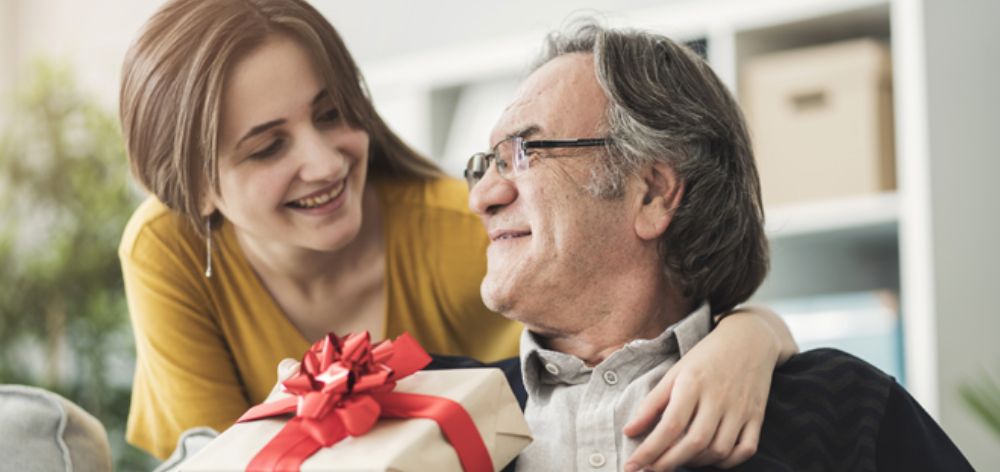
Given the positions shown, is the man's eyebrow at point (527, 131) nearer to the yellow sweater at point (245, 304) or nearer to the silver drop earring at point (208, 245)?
the yellow sweater at point (245, 304)

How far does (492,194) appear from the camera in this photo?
63.1 inches

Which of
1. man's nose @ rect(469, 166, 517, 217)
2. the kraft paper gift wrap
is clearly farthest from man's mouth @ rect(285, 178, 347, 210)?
the kraft paper gift wrap

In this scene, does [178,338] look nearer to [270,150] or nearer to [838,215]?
[270,150]

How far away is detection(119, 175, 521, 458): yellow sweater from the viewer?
188 cm

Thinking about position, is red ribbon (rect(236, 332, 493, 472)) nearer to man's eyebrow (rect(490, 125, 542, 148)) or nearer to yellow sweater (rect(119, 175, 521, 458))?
man's eyebrow (rect(490, 125, 542, 148))

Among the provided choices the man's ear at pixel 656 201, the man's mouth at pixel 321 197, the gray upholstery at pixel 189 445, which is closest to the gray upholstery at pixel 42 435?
the gray upholstery at pixel 189 445

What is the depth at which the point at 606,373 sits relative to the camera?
59.7 inches

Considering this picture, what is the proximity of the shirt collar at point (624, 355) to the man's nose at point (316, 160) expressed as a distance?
0.37 metres

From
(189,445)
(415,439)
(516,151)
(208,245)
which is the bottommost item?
(189,445)

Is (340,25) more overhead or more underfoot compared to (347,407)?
more overhead

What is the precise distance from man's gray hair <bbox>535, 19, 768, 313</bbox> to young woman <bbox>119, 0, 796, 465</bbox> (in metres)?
0.11

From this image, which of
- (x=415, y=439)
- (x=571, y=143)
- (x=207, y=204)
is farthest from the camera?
(x=207, y=204)

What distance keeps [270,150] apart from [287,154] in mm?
32

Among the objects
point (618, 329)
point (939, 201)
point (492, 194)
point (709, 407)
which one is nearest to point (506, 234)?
point (492, 194)
